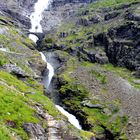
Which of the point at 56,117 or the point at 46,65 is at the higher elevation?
the point at 56,117

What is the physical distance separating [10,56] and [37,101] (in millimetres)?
52119

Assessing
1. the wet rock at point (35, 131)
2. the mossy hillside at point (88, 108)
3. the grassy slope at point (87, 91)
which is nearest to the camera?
the wet rock at point (35, 131)

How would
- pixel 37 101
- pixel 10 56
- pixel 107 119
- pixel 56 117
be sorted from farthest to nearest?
1. pixel 10 56
2. pixel 107 119
3. pixel 37 101
4. pixel 56 117

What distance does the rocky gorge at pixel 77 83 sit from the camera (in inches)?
2842

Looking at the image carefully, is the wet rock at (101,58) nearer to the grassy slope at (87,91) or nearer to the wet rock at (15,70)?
the grassy slope at (87,91)

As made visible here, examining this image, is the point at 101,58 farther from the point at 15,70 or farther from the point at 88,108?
the point at 15,70

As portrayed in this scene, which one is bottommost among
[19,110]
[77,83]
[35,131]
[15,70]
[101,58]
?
[101,58]

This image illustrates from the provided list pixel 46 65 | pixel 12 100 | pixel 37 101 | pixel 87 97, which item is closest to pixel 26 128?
pixel 12 100

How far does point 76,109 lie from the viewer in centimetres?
11288

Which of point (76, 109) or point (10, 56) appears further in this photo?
point (10, 56)

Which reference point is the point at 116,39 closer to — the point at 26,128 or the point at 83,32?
the point at 83,32

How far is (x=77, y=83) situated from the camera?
130500mm

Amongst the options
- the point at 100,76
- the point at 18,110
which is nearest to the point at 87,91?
the point at 100,76

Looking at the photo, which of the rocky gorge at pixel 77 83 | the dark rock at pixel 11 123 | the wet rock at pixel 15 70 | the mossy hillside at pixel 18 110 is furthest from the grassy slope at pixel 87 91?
the dark rock at pixel 11 123
